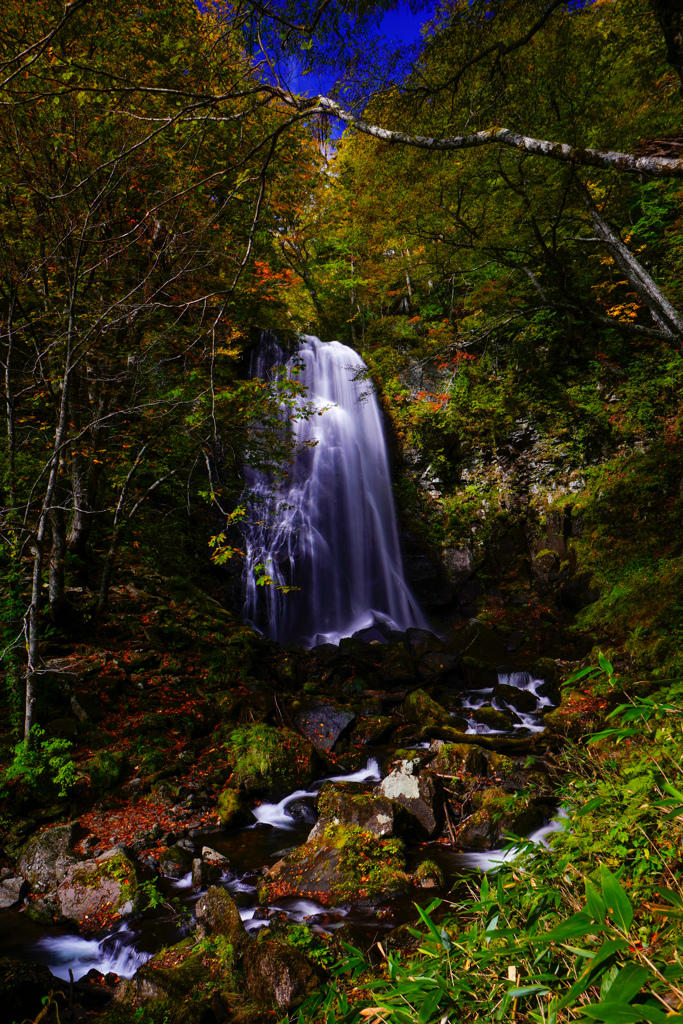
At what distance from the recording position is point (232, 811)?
17.5ft

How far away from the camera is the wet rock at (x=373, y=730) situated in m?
7.23

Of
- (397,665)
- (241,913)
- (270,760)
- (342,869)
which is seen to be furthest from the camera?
(397,665)

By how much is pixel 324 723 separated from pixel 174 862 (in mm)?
3206

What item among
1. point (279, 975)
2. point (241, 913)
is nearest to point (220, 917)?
point (241, 913)

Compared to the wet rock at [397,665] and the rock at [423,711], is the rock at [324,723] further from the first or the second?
the wet rock at [397,665]

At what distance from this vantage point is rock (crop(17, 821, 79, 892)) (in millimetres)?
4223

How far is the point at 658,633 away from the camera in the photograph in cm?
671

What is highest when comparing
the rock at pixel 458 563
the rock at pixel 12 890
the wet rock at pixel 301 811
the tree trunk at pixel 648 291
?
the tree trunk at pixel 648 291

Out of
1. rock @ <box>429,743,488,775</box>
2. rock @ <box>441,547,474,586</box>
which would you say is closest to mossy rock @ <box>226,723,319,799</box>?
rock @ <box>429,743,488,775</box>

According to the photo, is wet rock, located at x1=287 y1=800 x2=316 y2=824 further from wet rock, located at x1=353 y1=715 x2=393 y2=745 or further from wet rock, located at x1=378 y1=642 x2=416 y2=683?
wet rock, located at x1=378 y1=642 x2=416 y2=683

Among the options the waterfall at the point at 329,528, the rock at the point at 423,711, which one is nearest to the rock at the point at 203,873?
the rock at the point at 423,711

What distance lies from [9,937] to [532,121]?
12.3 metres

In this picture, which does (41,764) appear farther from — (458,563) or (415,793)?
(458,563)

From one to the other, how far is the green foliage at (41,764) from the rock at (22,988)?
2444 mm
